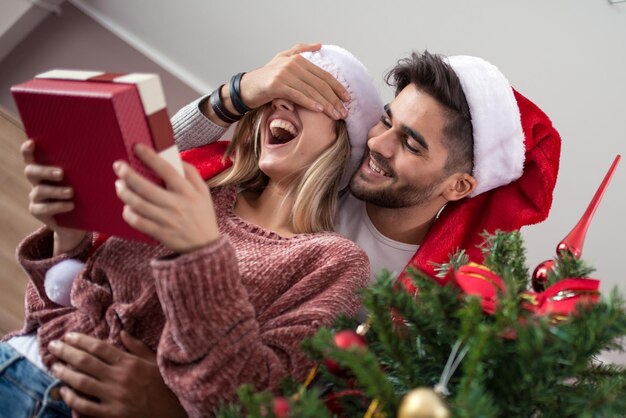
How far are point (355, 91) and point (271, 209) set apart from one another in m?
0.31

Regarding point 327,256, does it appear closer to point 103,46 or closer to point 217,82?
point 217,82

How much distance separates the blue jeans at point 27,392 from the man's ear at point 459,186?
2.84 feet

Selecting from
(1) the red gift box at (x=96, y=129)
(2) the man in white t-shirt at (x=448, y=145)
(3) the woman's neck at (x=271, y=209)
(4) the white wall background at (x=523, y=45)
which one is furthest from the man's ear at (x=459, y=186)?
(1) the red gift box at (x=96, y=129)

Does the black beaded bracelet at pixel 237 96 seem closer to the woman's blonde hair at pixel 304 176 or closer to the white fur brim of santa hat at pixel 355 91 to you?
the woman's blonde hair at pixel 304 176

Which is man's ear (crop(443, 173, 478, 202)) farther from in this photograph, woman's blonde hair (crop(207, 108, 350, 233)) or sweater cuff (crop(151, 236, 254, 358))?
sweater cuff (crop(151, 236, 254, 358))

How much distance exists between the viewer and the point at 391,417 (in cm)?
67

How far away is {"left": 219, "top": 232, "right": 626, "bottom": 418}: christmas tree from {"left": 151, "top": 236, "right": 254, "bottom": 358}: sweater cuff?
0.14 meters

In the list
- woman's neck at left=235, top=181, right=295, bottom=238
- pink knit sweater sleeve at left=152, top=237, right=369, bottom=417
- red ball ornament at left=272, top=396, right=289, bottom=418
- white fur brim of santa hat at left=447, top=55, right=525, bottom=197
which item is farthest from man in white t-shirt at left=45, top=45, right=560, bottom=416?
red ball ornament at left=272, top=396, right=289, bottom=418

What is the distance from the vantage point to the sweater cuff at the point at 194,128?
1456 mm

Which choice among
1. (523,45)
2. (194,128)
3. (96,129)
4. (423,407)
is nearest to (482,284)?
(423,407)

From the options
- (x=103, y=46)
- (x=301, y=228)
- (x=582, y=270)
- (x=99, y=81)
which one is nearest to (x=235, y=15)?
(x=103, y=46)

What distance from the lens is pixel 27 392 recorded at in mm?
1058

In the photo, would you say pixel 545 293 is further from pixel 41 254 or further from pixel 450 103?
pixel 41 254

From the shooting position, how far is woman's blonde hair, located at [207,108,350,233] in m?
1.31
